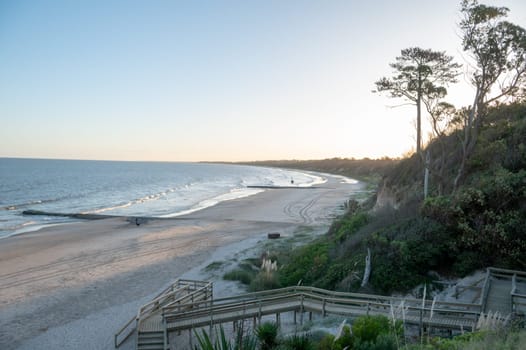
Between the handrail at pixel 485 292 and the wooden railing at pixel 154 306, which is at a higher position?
the handrail at pixel 485 292

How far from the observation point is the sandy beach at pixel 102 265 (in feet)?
50.7

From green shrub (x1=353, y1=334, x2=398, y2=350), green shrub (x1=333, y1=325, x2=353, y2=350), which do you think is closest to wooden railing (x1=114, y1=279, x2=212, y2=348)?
green shrub (x1=333, y1=325, x2=353, y2=350)

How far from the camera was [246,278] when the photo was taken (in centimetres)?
2012

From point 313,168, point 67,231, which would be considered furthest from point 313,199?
point 313,168

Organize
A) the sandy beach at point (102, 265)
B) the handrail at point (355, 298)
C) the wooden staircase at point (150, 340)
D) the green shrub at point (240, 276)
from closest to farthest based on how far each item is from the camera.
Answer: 1. the handrail at point (355, 298)
2. the wooden staircase at point (150, 340)
3. the sandy beach at point (102, 265)
4. the green shrub at point (240, 276)

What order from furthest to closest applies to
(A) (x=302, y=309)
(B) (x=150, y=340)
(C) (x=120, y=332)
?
1. (C) (x=120, y=332)
2. (A) (x=302, y=309)
3. (B) (x=150, y=340)

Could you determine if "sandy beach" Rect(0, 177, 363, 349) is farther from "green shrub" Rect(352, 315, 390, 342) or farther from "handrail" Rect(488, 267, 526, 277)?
"handrail" Rect(488, 267, 526, 277)

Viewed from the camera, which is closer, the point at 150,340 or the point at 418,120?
the point at 150,340

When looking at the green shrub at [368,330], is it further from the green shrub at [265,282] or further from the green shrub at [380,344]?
the green shrub at [265,282]

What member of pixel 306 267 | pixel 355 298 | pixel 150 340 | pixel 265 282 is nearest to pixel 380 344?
pixel 355 298

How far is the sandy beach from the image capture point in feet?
50.7

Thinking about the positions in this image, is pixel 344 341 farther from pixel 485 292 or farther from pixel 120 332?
pixel 120 332

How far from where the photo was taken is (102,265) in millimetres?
24156

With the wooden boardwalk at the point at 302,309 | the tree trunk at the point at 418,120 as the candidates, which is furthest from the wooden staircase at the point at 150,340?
the tree trunk at the point at 418,120
